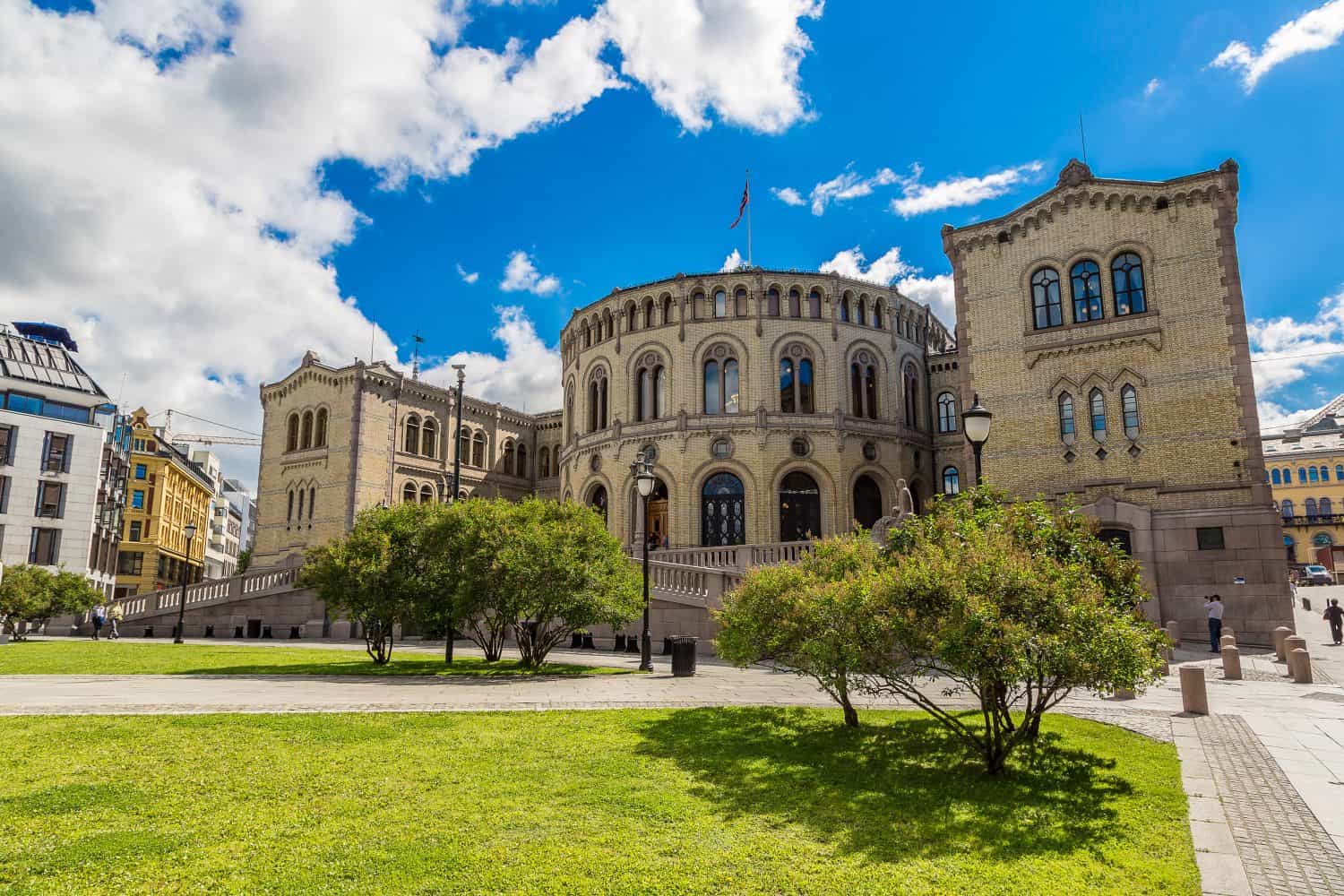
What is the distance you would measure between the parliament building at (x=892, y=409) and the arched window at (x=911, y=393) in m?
0.15

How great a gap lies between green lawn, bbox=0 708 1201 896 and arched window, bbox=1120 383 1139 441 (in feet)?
60.4

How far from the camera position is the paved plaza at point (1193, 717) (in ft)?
21.1

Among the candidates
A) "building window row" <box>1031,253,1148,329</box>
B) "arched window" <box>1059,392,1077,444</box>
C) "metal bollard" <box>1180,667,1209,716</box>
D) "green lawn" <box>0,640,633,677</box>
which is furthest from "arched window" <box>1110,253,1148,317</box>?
"green lawn" <box>0,640,633,677</box>

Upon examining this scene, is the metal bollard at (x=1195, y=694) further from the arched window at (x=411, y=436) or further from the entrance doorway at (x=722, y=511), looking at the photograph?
the arched window at (x=411, y=436)

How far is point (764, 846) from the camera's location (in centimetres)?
632

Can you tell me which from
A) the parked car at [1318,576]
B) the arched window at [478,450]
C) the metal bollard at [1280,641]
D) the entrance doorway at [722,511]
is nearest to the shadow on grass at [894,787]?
the metal bollard at [1280,641]

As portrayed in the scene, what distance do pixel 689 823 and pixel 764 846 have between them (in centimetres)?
75

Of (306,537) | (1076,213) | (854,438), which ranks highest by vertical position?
(1076,213)

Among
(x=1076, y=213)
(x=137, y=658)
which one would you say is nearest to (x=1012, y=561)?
(x=137, y=658)

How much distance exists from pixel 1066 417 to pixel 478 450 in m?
36.0

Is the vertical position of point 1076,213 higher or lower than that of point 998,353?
higher

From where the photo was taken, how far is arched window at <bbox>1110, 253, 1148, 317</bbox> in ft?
87.5

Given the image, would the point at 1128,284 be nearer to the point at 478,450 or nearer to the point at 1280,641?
the point at 1280,641

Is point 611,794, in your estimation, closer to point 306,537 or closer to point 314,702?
point 314,702
